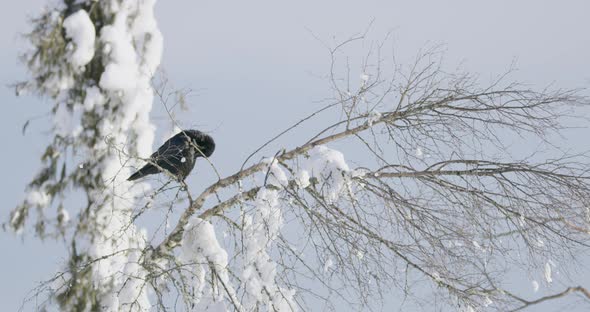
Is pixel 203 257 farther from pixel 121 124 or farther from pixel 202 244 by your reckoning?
pixel 121 124

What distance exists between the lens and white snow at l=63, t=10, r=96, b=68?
634 cm

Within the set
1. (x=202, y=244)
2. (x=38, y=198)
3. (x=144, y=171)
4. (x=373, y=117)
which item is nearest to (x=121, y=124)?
(x=144, y=171)

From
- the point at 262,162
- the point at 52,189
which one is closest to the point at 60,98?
the point at 52,189

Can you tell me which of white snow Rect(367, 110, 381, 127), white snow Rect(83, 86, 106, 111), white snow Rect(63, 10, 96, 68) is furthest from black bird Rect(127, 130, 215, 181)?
white snow Rect(367, 110, 381, 127)

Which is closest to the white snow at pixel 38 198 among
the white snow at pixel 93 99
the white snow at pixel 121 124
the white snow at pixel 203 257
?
the white snow at pixel 121 124

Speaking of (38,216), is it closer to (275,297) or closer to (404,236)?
(275,297)

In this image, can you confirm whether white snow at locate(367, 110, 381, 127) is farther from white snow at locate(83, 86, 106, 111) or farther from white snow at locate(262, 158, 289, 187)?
white snow at locate(83, 86, 106, 111)

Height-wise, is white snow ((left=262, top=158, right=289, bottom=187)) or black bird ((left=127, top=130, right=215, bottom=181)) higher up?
black bird ((left=127, top=130, right=215, bottom=181))

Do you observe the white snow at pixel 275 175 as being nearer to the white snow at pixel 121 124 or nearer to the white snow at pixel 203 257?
the white snow at pixel 203 257

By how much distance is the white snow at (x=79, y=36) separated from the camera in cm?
634

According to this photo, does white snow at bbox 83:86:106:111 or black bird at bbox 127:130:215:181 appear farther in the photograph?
white snow at bbox 83:86:106:111

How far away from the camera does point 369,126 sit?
6004mm

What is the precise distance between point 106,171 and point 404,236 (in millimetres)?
2805

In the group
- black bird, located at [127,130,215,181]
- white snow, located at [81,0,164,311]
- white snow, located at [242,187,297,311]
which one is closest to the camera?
white snow, located at [242,187,297,311]
